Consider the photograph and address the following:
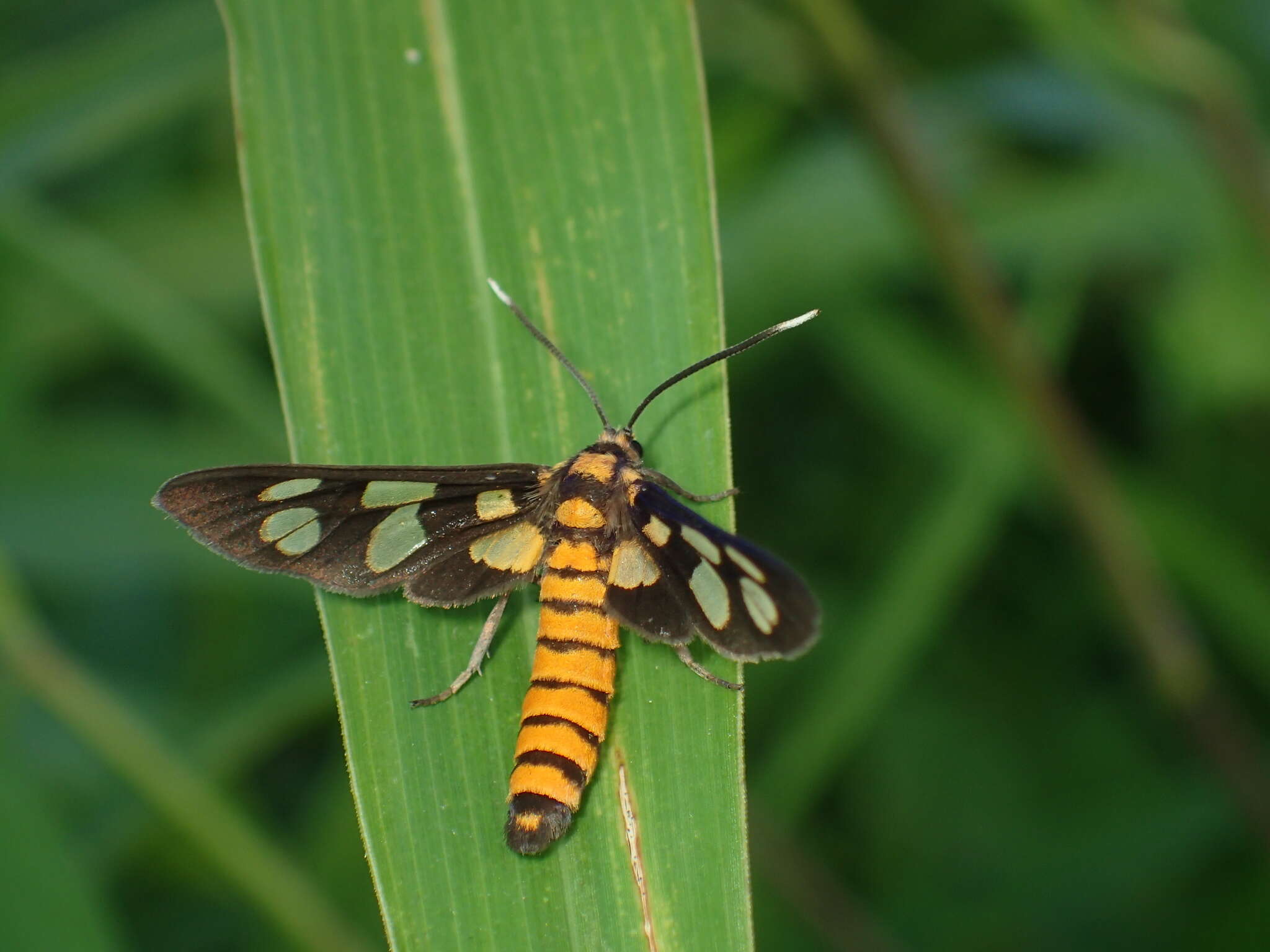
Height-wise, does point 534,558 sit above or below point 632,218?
below

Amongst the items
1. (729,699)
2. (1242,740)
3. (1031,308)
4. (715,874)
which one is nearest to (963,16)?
(1031,308)

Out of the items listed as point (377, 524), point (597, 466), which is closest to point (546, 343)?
point (597, 466)

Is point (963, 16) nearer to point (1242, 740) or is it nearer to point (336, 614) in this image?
point (1242, 740)

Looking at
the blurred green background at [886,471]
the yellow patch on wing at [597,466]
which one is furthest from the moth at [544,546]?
the blurred green background at [886,471]

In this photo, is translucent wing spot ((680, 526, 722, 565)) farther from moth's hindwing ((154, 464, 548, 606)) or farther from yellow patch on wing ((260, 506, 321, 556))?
yellow patch on wing ((260, 506, 321, 556))

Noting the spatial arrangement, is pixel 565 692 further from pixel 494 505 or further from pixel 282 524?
pixel 282 524

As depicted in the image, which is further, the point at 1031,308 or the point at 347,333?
the point at 1031,308

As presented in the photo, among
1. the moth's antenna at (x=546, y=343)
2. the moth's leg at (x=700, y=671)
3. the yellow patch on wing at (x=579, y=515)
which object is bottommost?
the moth's leg at (x=700, y=671)

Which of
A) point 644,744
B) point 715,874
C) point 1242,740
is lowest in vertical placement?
point 1242,740

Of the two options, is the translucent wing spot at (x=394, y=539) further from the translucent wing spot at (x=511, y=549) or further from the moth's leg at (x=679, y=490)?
the moth's leg at (x=679, y=490)
